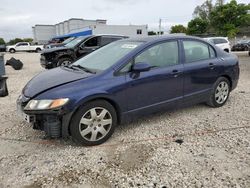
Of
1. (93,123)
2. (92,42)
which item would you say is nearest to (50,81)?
(93,123)

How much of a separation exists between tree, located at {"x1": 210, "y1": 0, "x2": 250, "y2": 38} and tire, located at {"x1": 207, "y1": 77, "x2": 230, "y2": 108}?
27.6m

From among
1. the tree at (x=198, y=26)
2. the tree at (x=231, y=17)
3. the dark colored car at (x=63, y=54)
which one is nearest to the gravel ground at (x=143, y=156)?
the dark colored car at (x=63, y=54)

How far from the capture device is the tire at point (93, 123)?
135 inches

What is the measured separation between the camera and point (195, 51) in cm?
470

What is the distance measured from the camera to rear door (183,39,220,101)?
450 cm

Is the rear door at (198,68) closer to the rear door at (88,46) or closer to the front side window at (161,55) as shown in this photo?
the front side window at (161,55)

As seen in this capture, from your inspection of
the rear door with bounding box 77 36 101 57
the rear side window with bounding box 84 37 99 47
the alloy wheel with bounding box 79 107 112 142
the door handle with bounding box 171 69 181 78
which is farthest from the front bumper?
the rear side window with bounding box 84 37 99 47

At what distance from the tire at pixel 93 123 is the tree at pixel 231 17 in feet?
98.5

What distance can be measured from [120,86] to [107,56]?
2.55 feet

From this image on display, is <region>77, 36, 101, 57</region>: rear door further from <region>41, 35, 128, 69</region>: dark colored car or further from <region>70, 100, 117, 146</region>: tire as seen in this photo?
<region>70, 100, 117, 146</region>: tire

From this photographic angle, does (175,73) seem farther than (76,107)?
Yes

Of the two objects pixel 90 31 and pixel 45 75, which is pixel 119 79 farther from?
pixel 90 31

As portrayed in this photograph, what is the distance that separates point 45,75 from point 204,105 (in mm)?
3273

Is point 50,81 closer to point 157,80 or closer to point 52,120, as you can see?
point 52,120
